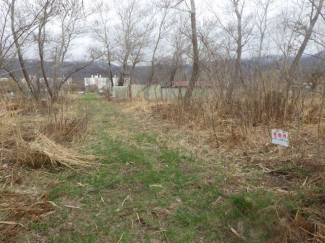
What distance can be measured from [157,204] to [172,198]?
205 mm

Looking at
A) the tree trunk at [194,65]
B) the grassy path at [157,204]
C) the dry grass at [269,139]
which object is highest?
the tree trunk at [194,65]

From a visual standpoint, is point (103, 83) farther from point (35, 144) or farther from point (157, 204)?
point (157, 204)

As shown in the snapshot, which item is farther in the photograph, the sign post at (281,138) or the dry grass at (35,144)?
the dry grass at (35,144)

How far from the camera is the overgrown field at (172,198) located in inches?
75.6

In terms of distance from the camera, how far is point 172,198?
254cm

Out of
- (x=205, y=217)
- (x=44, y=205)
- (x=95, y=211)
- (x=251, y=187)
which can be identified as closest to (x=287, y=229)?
(x=205, y=217)

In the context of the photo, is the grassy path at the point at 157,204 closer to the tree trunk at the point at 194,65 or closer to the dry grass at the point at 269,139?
the dry grass at the point at 269,139

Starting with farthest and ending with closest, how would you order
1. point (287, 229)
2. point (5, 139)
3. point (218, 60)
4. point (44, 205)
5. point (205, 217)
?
point (218, 60) < point (5, 139) < point (44, 205) < point (205, 217) < point (287, 229)

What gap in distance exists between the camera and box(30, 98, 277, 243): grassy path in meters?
1.95

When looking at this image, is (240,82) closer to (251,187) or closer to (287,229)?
(251,187)

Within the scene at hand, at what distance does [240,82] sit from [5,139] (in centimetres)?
514

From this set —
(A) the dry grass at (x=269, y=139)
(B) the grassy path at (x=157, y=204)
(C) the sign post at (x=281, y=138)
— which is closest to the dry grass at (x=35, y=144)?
(B) the grassy path at (x=157, y=204)

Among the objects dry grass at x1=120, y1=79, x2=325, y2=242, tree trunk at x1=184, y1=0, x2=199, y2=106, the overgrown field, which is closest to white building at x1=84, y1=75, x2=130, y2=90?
tree trunk at x1=184, y1=0, x2=199, y2=106

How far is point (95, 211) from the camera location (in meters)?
2.30
